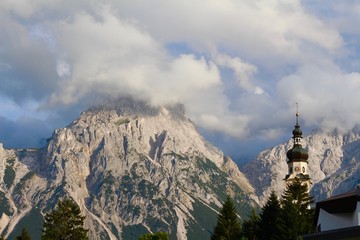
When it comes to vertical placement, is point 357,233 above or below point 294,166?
below

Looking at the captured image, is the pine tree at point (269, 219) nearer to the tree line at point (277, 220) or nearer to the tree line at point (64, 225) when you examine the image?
the tree line at point (277, 220)

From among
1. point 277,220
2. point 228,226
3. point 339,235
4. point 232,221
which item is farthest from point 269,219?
point 339,235

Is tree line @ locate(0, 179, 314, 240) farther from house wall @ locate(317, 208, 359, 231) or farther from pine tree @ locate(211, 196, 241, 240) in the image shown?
house wall @ locate(317, 208, 359, 231)

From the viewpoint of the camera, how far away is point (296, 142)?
553 feet

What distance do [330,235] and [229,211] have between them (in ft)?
140

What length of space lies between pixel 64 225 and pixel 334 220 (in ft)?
143

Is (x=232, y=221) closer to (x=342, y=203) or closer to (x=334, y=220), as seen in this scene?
(x=334, y=220)

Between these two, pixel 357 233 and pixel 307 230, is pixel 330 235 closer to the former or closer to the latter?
pixel 357 233

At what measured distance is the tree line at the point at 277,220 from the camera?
Answer: 90500 millimetres

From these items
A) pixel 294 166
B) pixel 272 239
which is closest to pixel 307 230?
pixel 272 239

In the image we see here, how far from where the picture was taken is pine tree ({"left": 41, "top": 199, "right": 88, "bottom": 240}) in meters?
104

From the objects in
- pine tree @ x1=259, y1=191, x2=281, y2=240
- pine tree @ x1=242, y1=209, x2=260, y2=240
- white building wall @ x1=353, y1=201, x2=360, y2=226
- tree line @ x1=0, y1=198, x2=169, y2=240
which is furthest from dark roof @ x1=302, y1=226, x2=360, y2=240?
tree line @ x1=0, y1=198, x2=169, y2=240

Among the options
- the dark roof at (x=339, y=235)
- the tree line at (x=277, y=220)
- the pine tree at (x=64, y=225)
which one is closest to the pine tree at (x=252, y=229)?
the tree line at (x=277, y=220)

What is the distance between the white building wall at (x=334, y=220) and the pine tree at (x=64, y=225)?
38335 millimetres
